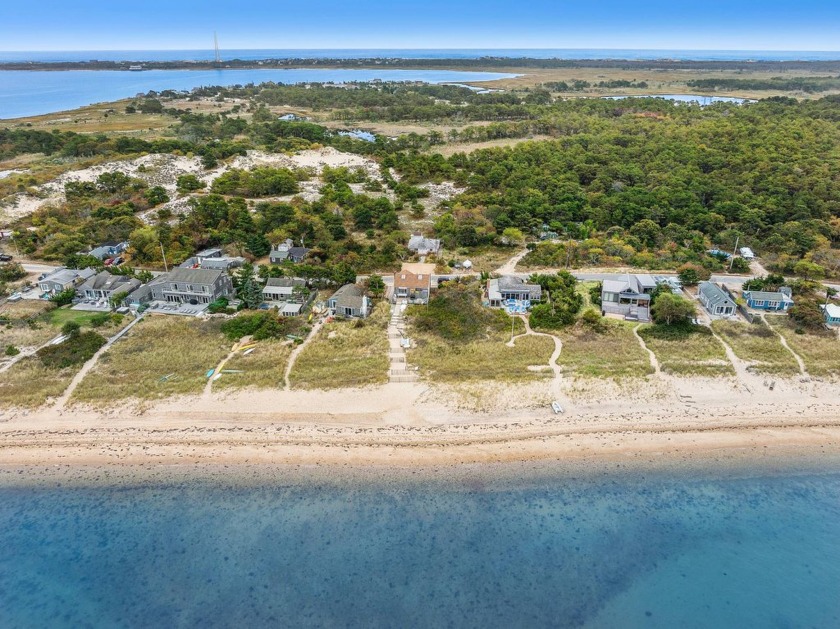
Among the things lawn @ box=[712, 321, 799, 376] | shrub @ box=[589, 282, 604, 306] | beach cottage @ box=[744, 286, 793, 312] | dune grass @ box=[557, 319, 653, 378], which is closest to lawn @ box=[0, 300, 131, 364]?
dune grass @ box=[557, 319, 653, 378]

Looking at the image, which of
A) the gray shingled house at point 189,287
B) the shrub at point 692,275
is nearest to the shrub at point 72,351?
the gray shingled house at point 189,287

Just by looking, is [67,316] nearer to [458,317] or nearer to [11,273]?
[11,273]

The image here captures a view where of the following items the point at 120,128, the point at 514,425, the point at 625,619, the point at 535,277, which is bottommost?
the point at 625,619

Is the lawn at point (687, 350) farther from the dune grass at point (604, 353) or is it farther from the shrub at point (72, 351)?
the shrub at point (72, 351)

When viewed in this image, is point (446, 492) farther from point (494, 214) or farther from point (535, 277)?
point (494, 214)

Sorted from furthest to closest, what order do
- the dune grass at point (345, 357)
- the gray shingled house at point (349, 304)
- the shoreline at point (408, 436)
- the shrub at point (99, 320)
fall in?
1. the gray shingled house at point (349, 304)
2. the shrub at point (99, 320)
3. the dune grass at point (345, 357)
4. the shoreline at point (408, 436)

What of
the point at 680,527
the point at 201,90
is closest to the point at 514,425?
the point at 680,527
